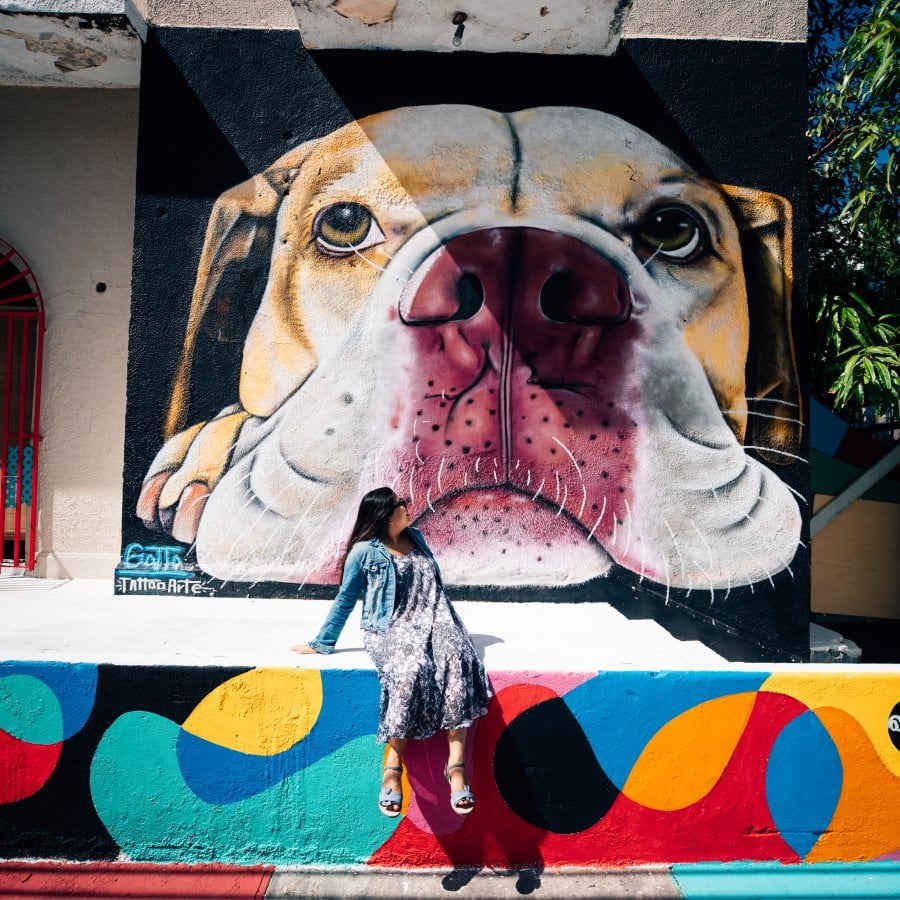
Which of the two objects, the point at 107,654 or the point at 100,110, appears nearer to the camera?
the point at 107,654

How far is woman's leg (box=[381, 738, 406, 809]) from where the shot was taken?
3250mm

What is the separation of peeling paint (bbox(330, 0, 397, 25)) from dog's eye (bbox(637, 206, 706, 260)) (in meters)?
2.30

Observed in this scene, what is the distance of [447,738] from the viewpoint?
335 centimetres

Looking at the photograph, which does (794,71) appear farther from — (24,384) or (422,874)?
(24,384)

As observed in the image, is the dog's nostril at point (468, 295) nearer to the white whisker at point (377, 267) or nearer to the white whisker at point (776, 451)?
the white whisker at point (377, 267)

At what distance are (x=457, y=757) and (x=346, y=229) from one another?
3.82 metres

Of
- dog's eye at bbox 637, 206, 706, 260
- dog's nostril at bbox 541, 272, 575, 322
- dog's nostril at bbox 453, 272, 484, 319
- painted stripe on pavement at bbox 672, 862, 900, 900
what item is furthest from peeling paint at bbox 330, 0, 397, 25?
painted stripe on pavement at bbox 672, 862, 900, 900

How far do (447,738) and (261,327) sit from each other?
3.36m

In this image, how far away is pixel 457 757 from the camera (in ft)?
10.7

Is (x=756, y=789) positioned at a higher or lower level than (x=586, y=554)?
lower

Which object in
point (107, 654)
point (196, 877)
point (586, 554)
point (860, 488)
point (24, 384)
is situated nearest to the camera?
point (196, 877)

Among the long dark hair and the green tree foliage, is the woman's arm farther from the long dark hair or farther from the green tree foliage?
the green tree foliage

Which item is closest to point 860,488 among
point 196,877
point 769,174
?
point 769,174

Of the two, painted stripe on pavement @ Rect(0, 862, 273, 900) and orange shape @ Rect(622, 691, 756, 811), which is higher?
orange shape @ Rect(622, 691, 756, 811)
